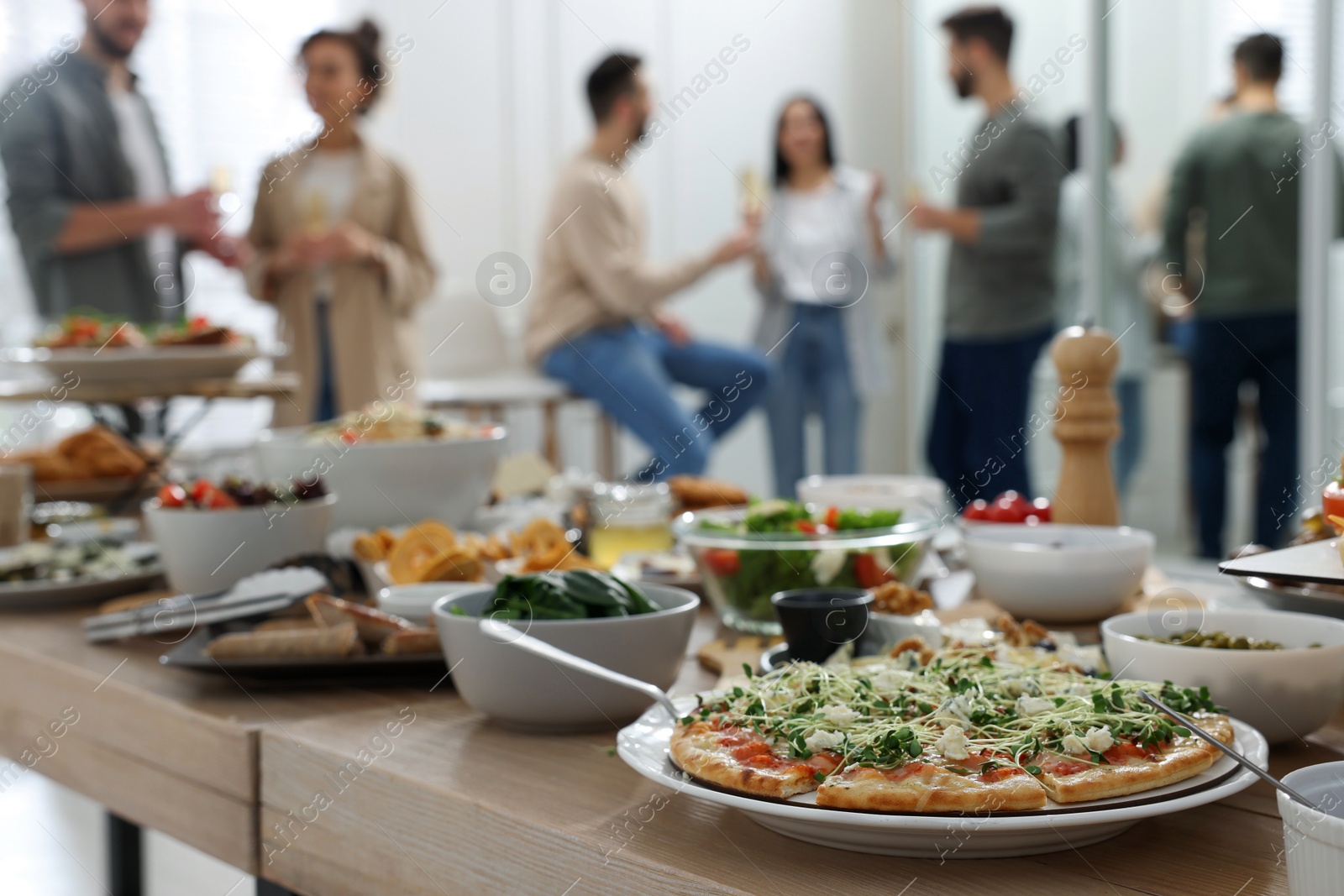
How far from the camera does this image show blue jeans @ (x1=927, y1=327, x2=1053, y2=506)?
3.71 meters

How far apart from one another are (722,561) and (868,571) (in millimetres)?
127

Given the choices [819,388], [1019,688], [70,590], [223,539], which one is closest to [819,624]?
[1019,688]

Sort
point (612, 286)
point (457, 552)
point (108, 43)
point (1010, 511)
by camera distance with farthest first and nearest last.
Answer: point (612, 286)
point (108, 43)
point (1010, 511)
point (457, 552)

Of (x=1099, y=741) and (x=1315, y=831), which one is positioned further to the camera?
(x=1099, y=741)

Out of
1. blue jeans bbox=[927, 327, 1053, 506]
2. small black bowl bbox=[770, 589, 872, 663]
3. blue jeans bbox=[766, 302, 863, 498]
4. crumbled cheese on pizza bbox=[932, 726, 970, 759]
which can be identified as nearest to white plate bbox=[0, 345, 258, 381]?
small black bowl bbox=[770, 589, 872, 663]

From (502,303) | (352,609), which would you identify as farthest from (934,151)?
(352,609)

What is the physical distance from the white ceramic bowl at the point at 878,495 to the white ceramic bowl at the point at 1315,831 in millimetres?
766

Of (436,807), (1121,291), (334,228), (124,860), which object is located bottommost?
(124,860)

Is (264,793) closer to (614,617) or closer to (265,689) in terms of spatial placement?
(265,689)

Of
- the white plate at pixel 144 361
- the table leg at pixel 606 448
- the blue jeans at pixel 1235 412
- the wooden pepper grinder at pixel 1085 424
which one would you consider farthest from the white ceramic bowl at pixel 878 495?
the table leg at pixel 606 448

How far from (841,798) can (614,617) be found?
0.29 m

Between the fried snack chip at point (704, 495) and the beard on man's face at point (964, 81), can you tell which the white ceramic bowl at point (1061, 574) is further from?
the beard on man's face at point (964, 81)

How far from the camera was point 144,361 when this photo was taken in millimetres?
1736

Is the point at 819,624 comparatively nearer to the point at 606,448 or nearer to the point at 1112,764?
the point at 1112,764
